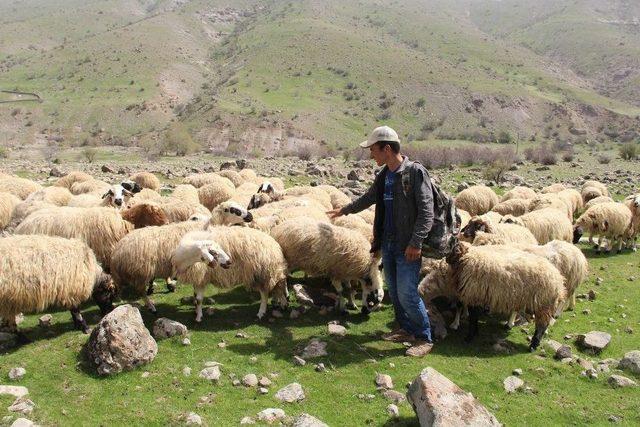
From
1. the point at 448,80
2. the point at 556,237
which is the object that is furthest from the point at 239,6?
the point at 556,237

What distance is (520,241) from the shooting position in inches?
419

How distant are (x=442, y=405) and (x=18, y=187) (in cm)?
1496

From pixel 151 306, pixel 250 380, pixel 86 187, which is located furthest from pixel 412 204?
pixel 86 187

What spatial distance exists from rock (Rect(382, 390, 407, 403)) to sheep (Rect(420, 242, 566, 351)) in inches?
90.4

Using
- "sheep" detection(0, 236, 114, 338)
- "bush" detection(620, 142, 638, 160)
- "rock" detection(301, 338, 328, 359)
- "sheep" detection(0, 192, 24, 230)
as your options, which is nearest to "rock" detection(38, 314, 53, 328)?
"sheep" detection(0, 236, 114, 338)

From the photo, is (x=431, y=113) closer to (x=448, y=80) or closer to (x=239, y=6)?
(x=448, y=80)

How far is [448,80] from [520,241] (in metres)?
79.4

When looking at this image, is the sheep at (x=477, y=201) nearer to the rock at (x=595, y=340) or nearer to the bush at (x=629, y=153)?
the rock at (x=595, y=340)

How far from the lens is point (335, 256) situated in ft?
29.5

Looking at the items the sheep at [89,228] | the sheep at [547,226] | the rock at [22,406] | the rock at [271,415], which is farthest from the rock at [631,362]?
the sheep at [89,228]

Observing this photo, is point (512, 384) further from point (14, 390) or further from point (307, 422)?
point (14, 390)

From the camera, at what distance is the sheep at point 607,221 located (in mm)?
14586

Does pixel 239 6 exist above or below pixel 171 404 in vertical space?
above

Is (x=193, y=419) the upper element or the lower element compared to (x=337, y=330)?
upper
